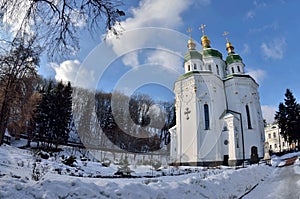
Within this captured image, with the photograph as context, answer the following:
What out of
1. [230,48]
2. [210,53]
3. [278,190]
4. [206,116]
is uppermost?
[230,48]

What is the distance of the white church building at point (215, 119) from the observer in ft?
76.3

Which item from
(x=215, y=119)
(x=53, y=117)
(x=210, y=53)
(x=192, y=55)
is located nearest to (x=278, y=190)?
(x=215, y=119)

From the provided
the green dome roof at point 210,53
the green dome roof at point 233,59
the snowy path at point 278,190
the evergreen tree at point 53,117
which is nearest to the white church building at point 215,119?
the green dome roof at point 233,59

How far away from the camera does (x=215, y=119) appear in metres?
24.8

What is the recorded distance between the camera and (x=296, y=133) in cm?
3234

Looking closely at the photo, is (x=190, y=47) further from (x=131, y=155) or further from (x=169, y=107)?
(x=131, y=155)

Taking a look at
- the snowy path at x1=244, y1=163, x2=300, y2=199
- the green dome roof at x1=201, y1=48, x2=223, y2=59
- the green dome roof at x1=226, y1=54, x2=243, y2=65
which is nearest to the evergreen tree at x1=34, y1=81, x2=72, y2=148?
the green dome roof at x1=201, y1=48, x2=223, y2=59

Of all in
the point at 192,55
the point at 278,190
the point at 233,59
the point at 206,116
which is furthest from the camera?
the point at 233,59

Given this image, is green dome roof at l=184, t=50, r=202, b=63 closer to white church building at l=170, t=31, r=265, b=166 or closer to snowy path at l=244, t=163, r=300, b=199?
white church building at l=170, t=31, r=265, b=166

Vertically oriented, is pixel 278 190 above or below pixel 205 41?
below

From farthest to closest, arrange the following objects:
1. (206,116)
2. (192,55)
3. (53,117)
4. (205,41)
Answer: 1. (205,41)
2. (192,55)
3. (53,117)
4. (206,116)

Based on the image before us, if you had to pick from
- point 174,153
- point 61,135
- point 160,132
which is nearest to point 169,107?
point 160,132

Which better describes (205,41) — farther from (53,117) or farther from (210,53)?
(53,117)

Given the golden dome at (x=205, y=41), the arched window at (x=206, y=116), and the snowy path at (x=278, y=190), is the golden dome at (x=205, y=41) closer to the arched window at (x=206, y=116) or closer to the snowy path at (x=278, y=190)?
the arched window at (x=206, y=116)
